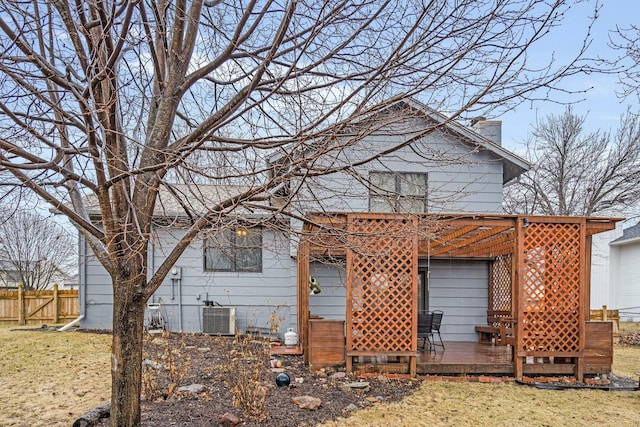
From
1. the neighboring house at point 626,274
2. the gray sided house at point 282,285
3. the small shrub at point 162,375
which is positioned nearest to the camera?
the small shrub at point 162,375

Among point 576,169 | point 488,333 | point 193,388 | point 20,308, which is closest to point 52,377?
point 193,388

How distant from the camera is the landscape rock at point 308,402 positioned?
5695 millimetres

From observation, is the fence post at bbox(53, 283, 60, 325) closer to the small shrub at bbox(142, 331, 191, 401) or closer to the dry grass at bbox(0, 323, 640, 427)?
the dry grass at bbox(0, 323, 640, 427)

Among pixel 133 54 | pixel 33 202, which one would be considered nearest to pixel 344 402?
pixel 33 202

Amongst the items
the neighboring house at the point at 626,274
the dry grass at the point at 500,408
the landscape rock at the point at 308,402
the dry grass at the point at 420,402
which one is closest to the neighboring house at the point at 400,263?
the dry grass at the point at 500,408

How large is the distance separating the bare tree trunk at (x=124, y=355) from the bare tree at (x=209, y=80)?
11 millimetres

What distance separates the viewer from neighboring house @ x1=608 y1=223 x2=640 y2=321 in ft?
64.0

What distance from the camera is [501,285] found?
404 inches

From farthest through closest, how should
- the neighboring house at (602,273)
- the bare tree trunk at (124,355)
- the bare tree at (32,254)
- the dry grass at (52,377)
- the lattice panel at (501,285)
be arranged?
the neighboring house at (602,273)
the bare tree at (32,254)
the lattice panel at (501,285)
the dry grass at (52,377)
the bare tree trunk at (124,355)

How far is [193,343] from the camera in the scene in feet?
32.6

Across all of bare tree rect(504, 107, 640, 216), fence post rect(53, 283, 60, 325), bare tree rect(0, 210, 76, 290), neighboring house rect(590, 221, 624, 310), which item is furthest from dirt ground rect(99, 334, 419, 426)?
neighboring house rect(590, 221, 624, 310)

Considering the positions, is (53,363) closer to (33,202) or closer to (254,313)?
(254,313)

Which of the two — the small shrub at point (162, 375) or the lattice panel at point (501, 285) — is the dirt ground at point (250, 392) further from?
the lattice panel at point (501, 285)

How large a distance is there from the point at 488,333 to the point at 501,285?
1.10 m
